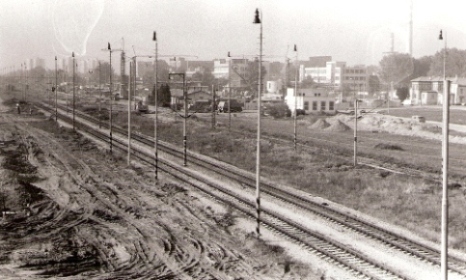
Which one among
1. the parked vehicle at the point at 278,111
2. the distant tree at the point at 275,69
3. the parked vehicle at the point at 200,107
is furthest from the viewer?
the distant tree at the point at 275,69

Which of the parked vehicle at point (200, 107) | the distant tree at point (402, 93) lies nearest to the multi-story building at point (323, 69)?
the distant tree at point (402, 93)

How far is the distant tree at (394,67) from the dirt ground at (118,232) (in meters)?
105

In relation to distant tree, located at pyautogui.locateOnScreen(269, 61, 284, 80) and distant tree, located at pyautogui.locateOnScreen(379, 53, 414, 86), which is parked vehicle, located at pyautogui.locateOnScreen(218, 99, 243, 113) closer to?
distant tree, located at pyautogui.locateOnScreen(379, 53, 414, 86)

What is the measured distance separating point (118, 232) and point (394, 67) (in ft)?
400

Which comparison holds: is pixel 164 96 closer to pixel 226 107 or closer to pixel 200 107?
pixel 200 107

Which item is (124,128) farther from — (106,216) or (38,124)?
(106,216)

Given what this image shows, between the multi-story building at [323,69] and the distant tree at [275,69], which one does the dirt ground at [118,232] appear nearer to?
the distant tree at [275,69]

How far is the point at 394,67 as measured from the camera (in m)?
133

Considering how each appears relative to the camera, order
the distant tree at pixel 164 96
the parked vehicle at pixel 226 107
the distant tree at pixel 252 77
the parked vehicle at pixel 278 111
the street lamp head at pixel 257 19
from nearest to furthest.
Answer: the street lamp head at pixel 257 19 → the distant tree at pixel 252 77 → the distant tree at pixel 164 96 → the parked vehicle at pixel 278 111 → the parked vehicle at pixel 226 107

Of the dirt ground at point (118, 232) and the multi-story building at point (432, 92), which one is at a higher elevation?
the multi-story building at point (432, 92)

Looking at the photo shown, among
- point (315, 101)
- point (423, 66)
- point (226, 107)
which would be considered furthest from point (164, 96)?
point (423, 66)

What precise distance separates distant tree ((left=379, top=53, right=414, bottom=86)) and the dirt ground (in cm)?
10528

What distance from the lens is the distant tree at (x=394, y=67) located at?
130175mm

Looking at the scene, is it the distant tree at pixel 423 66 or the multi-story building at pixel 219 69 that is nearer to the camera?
the distant tree at pixel 423 66
